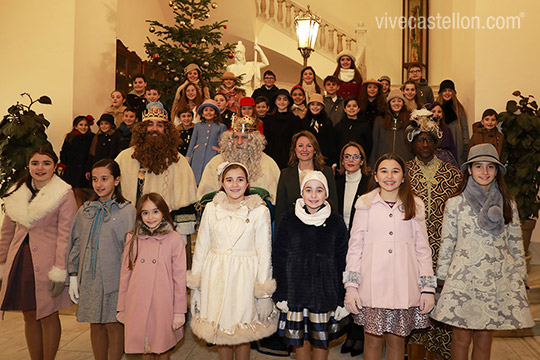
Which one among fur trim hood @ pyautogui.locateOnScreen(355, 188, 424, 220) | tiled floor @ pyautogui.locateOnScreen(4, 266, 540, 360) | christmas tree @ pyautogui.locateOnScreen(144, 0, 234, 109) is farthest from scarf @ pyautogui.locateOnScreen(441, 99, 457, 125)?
fur trim hood @ pyautogui.locateOnScreen(355, 188, 424, 220)

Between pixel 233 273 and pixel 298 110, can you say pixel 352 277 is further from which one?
pixel 298 110

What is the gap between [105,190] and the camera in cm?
413

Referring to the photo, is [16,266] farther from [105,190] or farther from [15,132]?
[15,132]

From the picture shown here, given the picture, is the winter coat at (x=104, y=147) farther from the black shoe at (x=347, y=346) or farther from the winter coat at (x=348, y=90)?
the black shoe at (x=347, y=346)

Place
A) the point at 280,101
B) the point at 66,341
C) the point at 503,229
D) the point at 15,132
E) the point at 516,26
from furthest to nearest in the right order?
1. the point at 516,26
2. the point at 15,132
3. the point at 280,101
4. the point at 66,341
5. the point at 503,229

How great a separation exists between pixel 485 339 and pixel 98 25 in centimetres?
754

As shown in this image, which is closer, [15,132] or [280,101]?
[280,101]

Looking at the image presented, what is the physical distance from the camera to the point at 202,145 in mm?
6219

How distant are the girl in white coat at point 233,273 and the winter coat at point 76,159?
3827 millimetres

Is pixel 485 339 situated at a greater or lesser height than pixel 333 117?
lesser

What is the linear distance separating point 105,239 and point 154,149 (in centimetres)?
110

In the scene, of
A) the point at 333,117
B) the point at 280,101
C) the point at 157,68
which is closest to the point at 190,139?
the point at 280,101

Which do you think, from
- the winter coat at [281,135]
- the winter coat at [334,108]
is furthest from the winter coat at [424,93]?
the winter coat at [281,135]

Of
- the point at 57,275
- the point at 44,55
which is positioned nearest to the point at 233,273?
the point at 57,275
